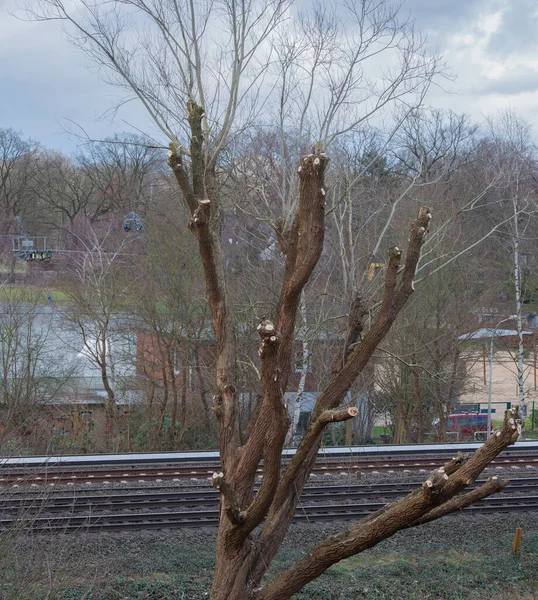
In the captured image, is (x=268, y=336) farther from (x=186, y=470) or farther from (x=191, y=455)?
(x=191, y=455)

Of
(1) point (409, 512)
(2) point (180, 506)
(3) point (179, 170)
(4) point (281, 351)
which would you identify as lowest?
(2) point (180, 506)

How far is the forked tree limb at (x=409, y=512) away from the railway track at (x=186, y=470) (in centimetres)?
747

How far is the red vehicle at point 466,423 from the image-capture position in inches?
838

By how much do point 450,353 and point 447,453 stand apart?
633cm

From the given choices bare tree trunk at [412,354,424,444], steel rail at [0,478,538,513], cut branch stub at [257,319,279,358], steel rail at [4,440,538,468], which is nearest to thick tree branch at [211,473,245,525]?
cut branch stub at [257,319,279,358]

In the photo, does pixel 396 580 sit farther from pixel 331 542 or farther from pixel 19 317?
pixel 19 317

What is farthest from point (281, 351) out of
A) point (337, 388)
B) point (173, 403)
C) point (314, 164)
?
point (173, 403)

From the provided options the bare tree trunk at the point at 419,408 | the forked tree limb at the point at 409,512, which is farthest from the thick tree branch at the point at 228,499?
the bare tree trunk at the point at 419,408

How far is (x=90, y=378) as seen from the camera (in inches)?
875

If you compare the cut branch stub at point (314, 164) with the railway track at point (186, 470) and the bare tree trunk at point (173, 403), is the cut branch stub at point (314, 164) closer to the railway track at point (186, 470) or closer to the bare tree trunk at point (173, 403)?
the railway track at point (186, 470)

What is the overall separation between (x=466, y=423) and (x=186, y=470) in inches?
502

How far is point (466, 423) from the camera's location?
22.0 meters

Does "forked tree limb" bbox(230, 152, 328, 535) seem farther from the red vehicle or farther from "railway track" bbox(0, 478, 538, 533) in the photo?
the red vehicle

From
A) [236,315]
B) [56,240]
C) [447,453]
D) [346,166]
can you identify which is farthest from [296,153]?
[56,240]
